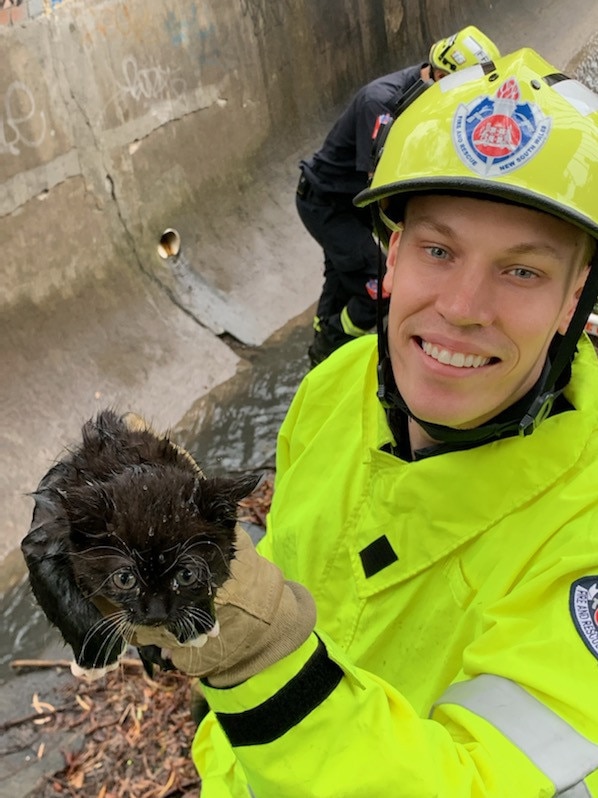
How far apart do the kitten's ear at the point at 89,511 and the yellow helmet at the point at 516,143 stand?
39.0 inches

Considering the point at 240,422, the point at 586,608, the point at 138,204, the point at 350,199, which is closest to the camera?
the point at 586,608

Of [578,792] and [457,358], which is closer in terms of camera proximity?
[578,792]

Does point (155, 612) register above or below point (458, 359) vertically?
below

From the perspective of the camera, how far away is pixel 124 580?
1.42 meters

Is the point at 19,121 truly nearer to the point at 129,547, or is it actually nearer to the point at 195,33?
the point at 195,33

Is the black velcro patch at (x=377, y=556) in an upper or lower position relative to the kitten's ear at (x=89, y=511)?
lower

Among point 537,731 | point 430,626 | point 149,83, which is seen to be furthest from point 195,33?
point 537,731

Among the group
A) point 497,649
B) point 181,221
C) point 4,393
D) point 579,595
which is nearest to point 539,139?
point 579,595

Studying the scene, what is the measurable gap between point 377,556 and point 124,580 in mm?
615

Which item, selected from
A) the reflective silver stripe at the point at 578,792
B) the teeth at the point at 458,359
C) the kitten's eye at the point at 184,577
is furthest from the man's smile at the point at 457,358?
the reflective silver stripe at the point at 578,792

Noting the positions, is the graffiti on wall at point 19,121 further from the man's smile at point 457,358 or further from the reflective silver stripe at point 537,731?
the reflective silver stripe at point 537,731

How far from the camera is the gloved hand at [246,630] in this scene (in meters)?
1.35

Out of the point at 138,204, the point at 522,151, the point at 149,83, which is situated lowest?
the point at 138,204

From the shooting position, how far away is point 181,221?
6543mm
